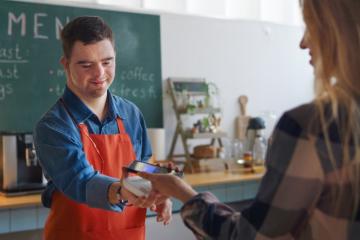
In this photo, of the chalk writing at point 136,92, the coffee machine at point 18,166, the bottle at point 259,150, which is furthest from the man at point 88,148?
the bottle at point 259,150

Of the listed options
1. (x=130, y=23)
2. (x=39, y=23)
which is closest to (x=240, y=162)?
(x=130, y=23)

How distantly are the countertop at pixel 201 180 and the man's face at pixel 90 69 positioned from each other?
2.83ft

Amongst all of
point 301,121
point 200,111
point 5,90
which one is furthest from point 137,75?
point 301,121

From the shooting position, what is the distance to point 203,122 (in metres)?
3.23

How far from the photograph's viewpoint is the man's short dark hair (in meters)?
1.45

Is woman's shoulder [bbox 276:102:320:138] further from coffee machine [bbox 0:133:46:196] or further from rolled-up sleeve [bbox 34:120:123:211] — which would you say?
coffee machine [bbox 0:133:46:196]

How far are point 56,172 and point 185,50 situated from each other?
202cm

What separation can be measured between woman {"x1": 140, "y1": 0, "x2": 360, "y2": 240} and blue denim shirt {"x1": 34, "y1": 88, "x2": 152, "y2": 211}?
24.6 inches

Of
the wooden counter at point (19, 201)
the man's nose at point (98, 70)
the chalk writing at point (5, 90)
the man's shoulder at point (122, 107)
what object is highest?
the chalk writing at point (5, 90)

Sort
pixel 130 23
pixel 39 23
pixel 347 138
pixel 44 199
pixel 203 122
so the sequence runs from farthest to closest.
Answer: pixel 203 122
pixel 130 23
pixel 39 23
pixel 44 199
pixel 347 138

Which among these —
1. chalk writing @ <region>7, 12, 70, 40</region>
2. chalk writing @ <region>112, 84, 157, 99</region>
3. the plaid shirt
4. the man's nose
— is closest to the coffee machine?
chalk writing @ <region>7, 12, 70, 40</region>

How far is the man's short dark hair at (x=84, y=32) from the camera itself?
1.45m

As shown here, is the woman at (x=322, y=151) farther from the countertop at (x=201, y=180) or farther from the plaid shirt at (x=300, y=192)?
the countertop at (x=201, y=180)

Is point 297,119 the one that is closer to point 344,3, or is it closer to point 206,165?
point 344,3
